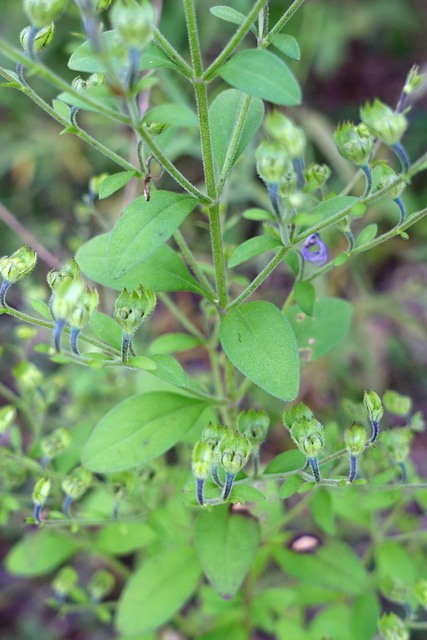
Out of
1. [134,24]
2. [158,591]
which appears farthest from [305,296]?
[158,591]

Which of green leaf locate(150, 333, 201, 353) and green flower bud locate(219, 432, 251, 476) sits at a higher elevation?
green flower bud locate(219, 432, 251, 476)

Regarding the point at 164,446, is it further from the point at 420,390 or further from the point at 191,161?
the point at 191,161

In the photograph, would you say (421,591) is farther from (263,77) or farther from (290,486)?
(263,77)

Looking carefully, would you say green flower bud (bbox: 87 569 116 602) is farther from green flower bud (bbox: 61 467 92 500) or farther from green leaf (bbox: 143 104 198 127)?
green leaf (bbox: 143 104 198 127)

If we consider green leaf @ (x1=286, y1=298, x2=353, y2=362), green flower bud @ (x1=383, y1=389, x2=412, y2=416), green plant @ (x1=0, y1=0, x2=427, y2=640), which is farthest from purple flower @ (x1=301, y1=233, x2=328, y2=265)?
green flower bud @ (x1=383, y1=389, x2=412, y2=416)

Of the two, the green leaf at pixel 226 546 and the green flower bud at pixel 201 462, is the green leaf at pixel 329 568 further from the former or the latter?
the green flower bud at pixel 201 462

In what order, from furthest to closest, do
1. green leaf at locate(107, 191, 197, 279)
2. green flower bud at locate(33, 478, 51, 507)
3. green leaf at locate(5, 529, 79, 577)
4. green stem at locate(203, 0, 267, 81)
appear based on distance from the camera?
green leaf at locate(5, 529, 79, 577)
green flower bud at locate(33, 478, 51, 507)
green leaf at locate(107, 191, 197, 279)
green stem at locate(203, 0, 267, 81)

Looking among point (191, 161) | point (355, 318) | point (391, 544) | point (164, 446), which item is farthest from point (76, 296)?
point (191, 161)
